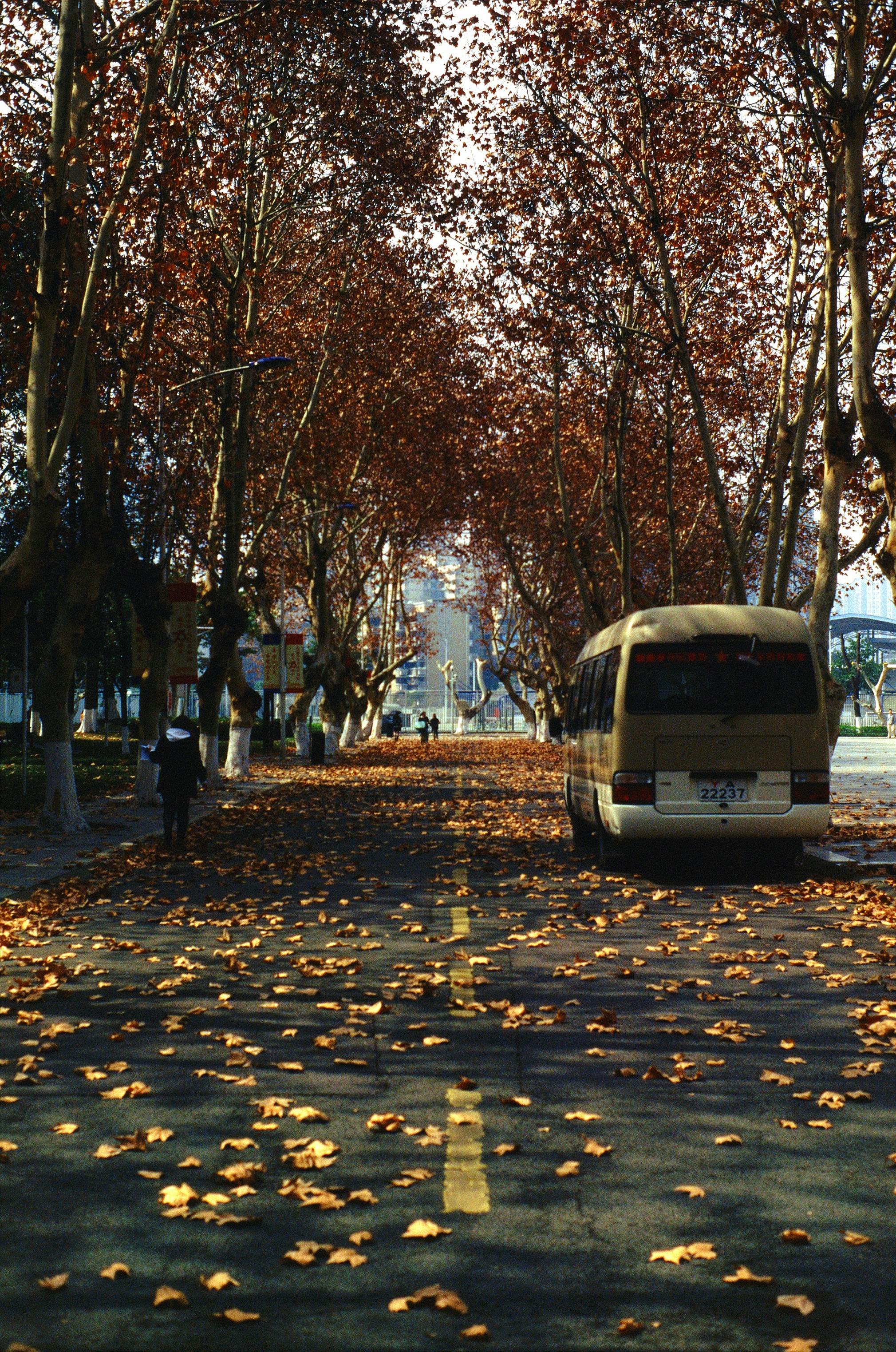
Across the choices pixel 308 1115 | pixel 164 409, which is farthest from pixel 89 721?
pixel 308 1115

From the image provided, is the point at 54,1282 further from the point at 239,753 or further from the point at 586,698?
the point at 239,753

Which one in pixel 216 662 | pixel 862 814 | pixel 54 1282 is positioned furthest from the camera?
pixel 216 662

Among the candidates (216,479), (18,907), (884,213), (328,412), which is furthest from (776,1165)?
(328,412)

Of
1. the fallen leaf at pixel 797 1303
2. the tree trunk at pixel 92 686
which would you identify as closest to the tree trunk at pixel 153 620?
the fallen leaf at pixel 797 1303

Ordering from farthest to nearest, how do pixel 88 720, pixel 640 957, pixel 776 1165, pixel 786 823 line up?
1. pixel 88 720
2. pixel 786 823
3. pixel 640 957
4. pixel 776 1165

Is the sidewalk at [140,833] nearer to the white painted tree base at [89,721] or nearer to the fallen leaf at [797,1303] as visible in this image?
the fallen leaf at [797,1303]

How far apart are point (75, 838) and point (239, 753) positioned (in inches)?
626

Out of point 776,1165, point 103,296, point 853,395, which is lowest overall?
point 776,1165

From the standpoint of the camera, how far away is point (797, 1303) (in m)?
4.07

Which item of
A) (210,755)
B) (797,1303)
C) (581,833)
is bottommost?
(797,1303)

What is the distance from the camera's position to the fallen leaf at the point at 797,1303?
4039mm

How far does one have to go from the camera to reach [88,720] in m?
69.0

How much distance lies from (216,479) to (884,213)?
14402 mm

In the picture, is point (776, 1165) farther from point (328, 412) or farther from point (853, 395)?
point (328, 412)
